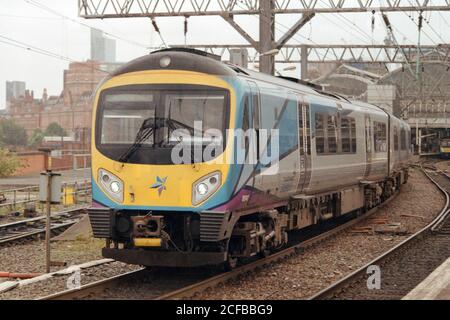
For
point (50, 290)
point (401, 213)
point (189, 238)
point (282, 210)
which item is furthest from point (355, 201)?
point (50, 290)

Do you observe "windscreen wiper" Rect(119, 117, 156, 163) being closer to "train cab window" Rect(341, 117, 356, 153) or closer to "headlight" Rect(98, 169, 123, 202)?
"headlight" Rect(98, 169, 123, 202)

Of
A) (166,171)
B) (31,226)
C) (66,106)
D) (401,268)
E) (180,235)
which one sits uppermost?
(66,106)

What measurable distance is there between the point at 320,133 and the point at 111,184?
5.12 meters

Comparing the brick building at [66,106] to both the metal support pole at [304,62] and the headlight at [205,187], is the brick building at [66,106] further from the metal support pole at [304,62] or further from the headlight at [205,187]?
the headlight at [205,187]

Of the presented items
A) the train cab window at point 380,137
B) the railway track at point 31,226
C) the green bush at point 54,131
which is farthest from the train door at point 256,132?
the green bush at point 54,131

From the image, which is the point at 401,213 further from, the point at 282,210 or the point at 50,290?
the point at 50,290

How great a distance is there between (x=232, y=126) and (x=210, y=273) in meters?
2.37

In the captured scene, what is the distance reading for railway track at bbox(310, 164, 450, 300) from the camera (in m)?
9.52

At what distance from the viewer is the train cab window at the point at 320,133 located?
13672mm

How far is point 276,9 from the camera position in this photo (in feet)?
69.2

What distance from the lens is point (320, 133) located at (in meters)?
13.8

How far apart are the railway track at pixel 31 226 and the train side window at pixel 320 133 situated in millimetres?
7367

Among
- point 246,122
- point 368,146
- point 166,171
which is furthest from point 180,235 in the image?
point 368,146

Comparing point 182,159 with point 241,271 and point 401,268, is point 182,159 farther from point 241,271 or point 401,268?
point 401,268
